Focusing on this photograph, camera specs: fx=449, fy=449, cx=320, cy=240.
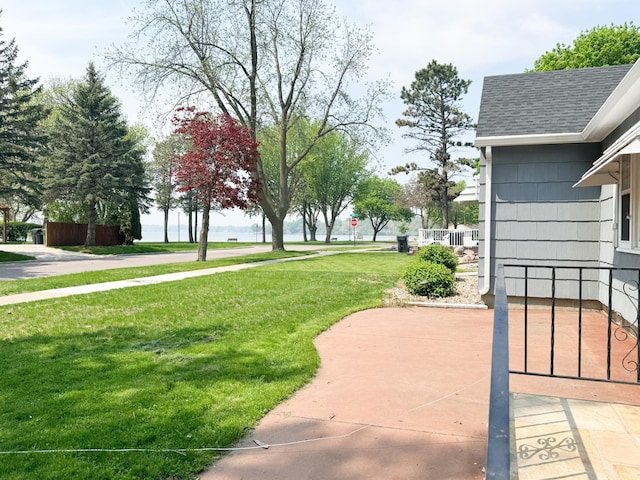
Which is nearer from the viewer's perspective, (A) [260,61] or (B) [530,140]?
(B) [530,140]

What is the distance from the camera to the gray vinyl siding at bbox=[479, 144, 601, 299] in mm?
7371

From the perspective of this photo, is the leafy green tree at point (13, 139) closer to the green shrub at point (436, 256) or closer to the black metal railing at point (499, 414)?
the green shrub at point (436, 256)

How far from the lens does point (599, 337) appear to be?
18.7 ft

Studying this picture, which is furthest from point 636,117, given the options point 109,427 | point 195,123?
point 195,123

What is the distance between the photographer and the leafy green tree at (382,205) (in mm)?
58125

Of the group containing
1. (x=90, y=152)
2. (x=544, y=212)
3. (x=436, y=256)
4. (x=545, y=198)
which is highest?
(x=90, y=152)

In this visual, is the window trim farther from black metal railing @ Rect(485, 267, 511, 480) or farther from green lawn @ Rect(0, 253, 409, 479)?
black metal railing @ Rect(485, 267, 511, 480)

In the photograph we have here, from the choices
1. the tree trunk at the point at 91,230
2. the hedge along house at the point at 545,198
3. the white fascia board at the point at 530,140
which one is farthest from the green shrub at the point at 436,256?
the tree trunk at the point at 91,230

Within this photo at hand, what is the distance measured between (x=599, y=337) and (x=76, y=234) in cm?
3018

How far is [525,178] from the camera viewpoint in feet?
25.0

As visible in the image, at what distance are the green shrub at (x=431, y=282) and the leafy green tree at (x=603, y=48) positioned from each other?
1051 inches

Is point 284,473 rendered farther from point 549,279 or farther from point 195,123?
point 195,123

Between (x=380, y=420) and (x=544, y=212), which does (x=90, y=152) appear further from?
(x=380, y=420)

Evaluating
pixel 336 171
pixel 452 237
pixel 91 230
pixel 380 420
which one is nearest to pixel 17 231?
pixel 91 230
